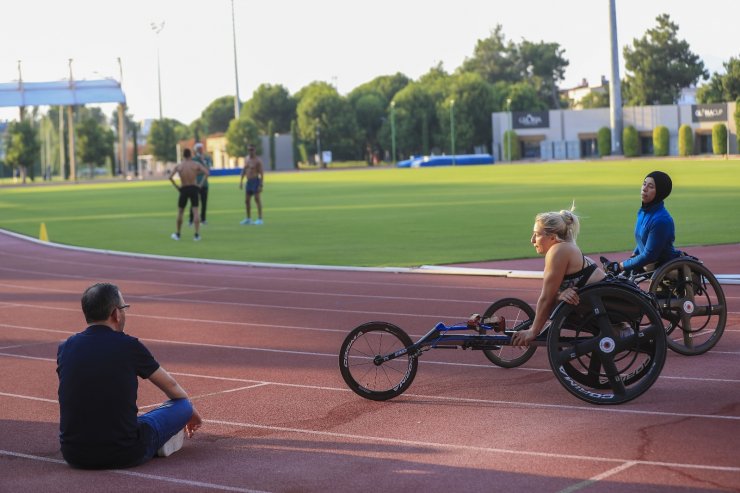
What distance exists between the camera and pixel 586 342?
7.56m

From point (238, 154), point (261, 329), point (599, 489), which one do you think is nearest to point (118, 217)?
point (261, 329)

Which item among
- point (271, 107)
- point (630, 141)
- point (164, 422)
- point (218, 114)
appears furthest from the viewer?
point (218, 114)

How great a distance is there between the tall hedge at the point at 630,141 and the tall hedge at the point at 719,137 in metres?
7.45

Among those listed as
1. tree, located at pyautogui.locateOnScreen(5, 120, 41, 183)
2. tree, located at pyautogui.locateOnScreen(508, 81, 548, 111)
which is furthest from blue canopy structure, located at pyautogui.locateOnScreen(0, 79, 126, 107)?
tree, located at pyautogui.locateOnScreen(508, 81, 548, 111)

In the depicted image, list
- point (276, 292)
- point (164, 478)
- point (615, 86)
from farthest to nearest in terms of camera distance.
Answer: point (615, 86), point (276, 292), point (164, 478)

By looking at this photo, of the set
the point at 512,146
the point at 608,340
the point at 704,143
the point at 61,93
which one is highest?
the point at 61,93

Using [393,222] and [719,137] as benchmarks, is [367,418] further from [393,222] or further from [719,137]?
[719,137]

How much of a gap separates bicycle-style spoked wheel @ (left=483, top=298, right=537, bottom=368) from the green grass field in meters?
8.30

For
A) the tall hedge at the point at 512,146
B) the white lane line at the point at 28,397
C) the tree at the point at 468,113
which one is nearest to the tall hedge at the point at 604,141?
the tall hedge at the point at 512,146

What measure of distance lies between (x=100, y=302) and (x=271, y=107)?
147738 millimetres

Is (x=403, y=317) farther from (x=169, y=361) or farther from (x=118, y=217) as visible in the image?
(x=118, y=217)

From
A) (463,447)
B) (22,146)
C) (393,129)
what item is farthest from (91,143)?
(463,447)

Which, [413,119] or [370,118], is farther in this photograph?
[370,118]

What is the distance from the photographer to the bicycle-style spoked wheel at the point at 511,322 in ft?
29.4
